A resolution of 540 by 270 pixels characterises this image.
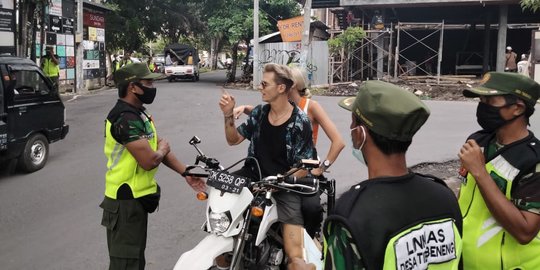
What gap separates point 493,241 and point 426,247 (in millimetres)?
716

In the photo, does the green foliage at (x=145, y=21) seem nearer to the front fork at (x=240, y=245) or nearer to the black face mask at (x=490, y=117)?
the front fork at (x=240, y=245)

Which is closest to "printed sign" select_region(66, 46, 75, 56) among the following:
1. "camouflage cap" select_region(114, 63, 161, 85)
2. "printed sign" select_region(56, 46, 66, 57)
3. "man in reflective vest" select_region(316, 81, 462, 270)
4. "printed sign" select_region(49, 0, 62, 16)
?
"printed sign" select_region(56, 46, 66, 57)

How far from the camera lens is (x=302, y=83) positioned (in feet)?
13.8

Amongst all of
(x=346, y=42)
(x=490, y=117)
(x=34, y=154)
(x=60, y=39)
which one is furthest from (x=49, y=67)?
(x=490, y=117)

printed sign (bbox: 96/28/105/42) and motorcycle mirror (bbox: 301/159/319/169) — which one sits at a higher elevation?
printed sign (bbox: 96/28/105/42)

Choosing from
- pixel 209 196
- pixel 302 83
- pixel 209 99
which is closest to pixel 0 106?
pixel 302 83

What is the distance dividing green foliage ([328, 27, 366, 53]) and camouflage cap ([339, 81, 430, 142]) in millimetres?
23098

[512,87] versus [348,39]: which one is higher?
[348,39]

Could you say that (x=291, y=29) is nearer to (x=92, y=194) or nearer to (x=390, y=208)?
(x=92, y=194)

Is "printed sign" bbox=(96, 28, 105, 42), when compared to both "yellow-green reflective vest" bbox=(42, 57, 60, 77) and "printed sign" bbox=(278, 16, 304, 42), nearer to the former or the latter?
"yellow-green reflective vest" bbox=(42, 57, 60, 77)

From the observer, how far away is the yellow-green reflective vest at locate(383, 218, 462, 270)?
1572mm

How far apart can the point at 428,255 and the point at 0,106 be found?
24.9 ft

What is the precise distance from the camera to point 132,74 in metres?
3.38

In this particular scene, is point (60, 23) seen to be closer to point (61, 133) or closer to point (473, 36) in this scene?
point (61, 133)
